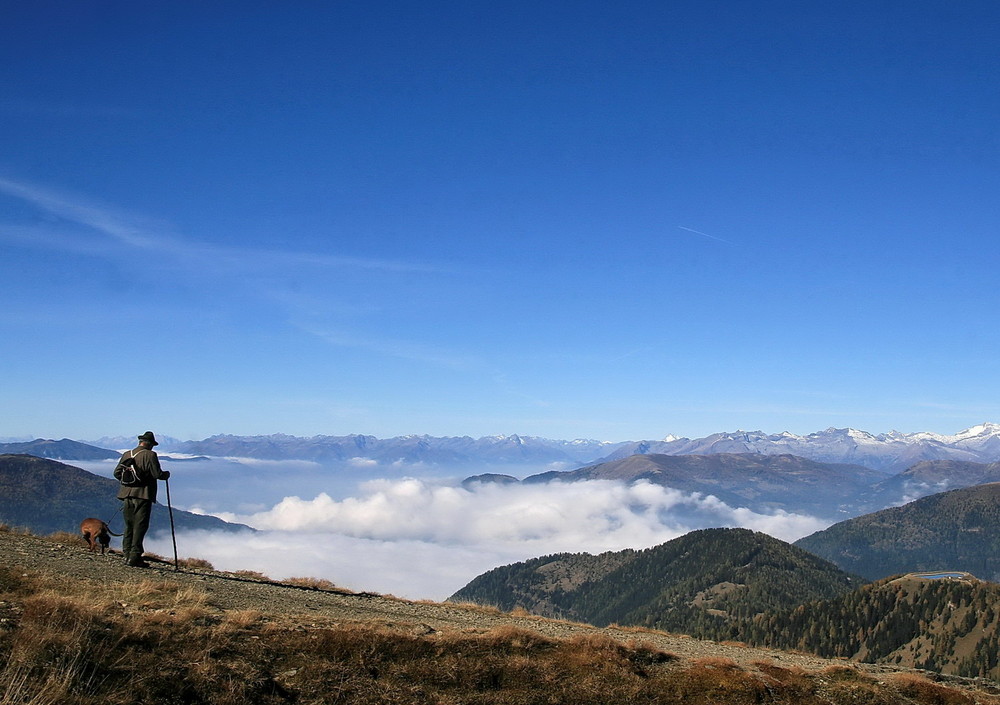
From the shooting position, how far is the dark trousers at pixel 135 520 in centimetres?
1925

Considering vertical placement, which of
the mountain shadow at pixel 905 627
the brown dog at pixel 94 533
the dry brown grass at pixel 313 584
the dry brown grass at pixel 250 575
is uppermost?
the brown dog at pixel 94 533

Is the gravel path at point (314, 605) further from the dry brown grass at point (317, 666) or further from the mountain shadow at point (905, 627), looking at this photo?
the mountain shadow at point (905, 627)

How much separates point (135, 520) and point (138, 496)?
752 millimetres

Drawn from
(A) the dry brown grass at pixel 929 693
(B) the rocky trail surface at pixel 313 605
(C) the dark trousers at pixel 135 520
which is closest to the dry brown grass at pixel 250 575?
(B) the rocky trail surface at pixel 313 605

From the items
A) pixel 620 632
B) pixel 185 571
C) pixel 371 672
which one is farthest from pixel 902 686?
pixel 185 571

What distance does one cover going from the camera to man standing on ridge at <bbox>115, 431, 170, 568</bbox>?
1927cm

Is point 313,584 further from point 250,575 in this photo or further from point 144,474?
point 144,474

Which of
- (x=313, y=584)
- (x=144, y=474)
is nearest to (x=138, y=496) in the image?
(x=144, y=474)

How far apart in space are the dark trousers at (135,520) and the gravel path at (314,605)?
615 millimetres

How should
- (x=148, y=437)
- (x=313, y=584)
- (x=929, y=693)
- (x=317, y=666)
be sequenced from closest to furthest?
(x=317, y=666) < (x=929, y=693) < (x=148, y=437) < (x=313, y=584)

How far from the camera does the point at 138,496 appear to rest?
63.3 ft

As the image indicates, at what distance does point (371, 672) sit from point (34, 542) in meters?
16.4

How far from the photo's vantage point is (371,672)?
12070mm

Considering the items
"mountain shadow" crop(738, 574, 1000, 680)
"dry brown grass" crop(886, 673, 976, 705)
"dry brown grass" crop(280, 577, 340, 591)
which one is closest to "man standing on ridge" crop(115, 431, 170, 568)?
"dry brown grass" crop(280, 577, 340, 591)
